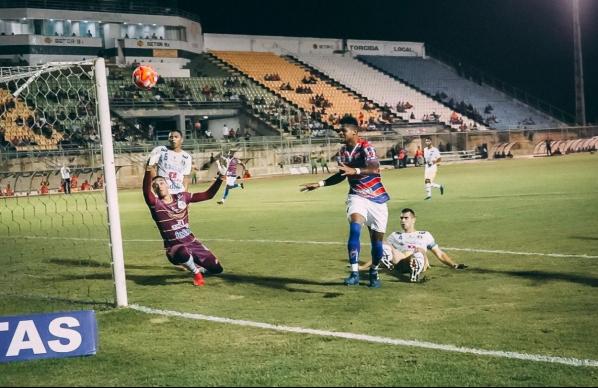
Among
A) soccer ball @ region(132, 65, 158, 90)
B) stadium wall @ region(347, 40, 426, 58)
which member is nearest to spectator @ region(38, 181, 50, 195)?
soccer ball @ region(132, 65, 158, 90)

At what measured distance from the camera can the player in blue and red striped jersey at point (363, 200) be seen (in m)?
8.64

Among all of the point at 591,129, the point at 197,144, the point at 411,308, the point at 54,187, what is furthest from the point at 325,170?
the point at 411,308

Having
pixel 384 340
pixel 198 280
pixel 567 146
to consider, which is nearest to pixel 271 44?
pixel 567 146

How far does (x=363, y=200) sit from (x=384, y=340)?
2918 millimetres

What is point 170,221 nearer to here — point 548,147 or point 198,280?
point 198,280

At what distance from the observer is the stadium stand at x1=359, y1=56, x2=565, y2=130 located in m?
61.3

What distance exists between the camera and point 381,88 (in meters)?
60.2

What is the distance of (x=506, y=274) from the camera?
9078 mm

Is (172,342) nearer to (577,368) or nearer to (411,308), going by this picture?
(411,308)

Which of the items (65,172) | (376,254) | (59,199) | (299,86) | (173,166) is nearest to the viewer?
(376,254)

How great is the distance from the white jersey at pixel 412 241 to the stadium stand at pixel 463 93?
51436 millimetres

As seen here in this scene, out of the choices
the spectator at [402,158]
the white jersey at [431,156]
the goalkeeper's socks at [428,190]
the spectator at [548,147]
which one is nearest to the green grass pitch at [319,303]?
the goalkeeper's socks at [428,190]

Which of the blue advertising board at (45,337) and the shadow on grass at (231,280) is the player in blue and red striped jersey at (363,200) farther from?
the blue advertising board at (45,337)

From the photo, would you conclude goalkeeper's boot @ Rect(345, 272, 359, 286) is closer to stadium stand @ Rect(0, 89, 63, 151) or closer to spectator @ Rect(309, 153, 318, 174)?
stadium stand @ Rect(0, 89, 63, 151)
